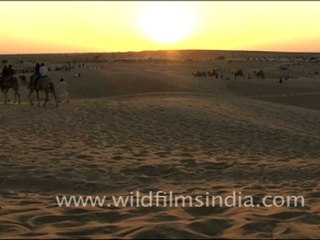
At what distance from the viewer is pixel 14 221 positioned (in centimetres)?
634

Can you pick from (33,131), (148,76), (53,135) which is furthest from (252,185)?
(148,76)

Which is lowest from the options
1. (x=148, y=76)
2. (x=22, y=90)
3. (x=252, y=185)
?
(x=252, y=185)

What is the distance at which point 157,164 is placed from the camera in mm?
10422

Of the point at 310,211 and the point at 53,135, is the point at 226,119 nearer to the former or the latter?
the point at 53,135

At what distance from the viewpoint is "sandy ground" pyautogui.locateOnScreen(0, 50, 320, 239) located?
6148mm

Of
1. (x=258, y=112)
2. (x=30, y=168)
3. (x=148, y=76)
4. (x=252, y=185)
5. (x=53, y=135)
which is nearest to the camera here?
(x=252, y=185)

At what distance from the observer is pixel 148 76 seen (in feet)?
122

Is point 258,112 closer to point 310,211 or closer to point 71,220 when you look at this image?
point 310,211

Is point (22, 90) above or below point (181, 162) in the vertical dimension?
above

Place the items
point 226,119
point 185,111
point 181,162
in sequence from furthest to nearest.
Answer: point 185,111
point 226,119
point 181,162

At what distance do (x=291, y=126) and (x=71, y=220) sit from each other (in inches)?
519

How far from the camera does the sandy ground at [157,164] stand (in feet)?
20.2

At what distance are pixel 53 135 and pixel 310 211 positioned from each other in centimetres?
865

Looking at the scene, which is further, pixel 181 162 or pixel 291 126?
pixel 291 126
